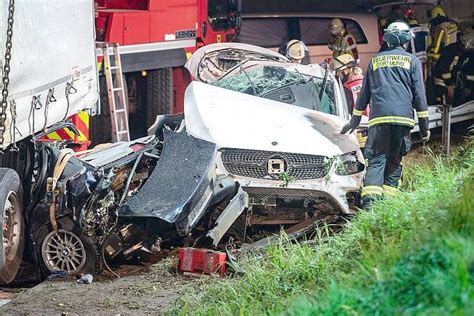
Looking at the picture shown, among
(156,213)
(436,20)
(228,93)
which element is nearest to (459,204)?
(156,213)

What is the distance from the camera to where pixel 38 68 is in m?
6.57

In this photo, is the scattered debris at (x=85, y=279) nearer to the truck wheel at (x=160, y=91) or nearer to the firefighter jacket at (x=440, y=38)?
the truck wheel at (x=160, y=91)

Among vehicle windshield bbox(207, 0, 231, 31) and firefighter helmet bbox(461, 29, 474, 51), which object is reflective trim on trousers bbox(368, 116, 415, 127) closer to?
vehicle windshield bbox(207, 0, 231, 31)

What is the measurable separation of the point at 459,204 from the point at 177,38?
25.5 ft

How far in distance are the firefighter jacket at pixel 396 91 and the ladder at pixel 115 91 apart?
130 inches

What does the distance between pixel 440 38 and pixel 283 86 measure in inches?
230

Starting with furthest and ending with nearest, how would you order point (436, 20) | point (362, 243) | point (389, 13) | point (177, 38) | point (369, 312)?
point (389, 13)
point (436, 20)
point (177, 38)
point (362, 243)
point (369, 312)

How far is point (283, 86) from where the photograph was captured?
8820 mm

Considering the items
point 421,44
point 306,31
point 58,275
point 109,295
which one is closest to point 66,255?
point 58,275

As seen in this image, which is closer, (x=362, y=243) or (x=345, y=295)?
(x=345, y=295)

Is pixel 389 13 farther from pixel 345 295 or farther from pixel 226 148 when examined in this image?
pixel 345 295

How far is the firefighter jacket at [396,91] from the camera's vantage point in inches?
297

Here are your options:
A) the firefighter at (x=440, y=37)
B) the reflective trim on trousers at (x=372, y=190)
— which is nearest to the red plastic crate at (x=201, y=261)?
the reflective trim on trousers at (x=372, y=190)

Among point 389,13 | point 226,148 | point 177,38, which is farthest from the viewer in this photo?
point 389,13
